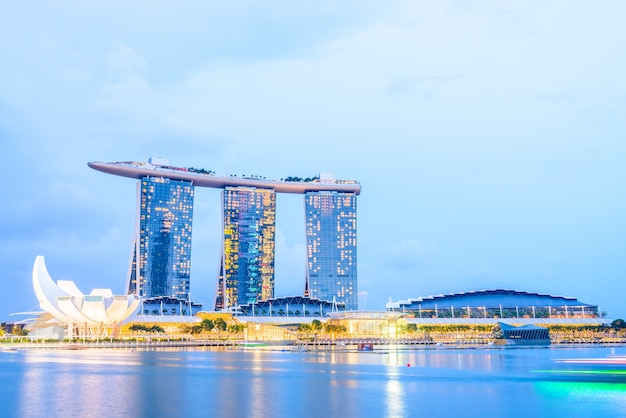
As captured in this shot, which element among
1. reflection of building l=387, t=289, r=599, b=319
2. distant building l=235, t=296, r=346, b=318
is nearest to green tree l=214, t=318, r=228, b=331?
distant building l=235, t=296, r=346, b=318

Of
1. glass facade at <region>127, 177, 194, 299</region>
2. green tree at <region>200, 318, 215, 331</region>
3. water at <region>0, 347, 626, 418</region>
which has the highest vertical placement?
glass facade at <region>127, 177, 194, 299</region>

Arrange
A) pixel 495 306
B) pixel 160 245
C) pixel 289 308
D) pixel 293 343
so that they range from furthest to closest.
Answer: pixel 160 245 < pixel 289 308 < pixel 495 306 < pixel 293 343

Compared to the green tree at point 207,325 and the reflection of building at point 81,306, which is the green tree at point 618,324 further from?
the reflection of building at point 81,306

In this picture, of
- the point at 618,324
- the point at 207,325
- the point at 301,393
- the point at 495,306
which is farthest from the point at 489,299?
the point at 301,393

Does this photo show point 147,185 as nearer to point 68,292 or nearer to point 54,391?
point 68,292

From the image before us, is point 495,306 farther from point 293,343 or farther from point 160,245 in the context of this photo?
point 160,245

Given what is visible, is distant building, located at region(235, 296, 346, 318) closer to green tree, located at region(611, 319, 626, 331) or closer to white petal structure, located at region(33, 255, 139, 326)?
white petal structure, located at region(33, 255, 139, 326)
